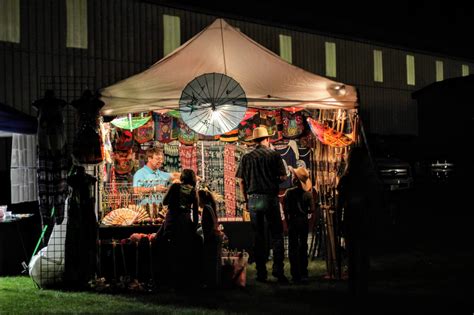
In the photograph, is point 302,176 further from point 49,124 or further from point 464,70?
point 464,70

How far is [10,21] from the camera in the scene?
17.0 meters

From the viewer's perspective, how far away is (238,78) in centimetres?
800

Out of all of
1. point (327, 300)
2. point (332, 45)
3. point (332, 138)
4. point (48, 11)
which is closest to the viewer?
point (327, 300)

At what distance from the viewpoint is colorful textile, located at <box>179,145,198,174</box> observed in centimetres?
902

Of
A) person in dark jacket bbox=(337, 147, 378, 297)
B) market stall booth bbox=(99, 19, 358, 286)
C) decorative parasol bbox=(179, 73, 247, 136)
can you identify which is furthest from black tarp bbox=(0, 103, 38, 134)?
person in dark jacket bbox=(337, 147, 378, 297)

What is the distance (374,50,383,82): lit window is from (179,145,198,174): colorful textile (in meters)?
19.9

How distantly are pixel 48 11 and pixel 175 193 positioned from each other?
528 inches

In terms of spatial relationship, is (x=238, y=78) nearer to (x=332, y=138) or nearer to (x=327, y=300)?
(x=332, y=138)

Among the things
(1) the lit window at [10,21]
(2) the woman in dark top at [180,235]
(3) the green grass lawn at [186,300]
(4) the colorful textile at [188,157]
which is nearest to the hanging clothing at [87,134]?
(2) the woman in dark top at [180,235]

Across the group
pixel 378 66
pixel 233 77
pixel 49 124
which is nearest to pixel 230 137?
pixel 233 77

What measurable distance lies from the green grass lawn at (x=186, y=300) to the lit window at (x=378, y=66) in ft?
70.8

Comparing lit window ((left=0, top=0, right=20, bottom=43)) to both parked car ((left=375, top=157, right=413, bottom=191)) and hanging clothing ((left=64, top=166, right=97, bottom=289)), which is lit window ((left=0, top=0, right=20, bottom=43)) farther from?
parked car ((left=375, top=157, right=413, bottom=191))

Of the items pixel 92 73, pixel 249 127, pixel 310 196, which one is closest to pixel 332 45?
pixel 92 73

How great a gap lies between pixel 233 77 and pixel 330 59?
18.1 meters
